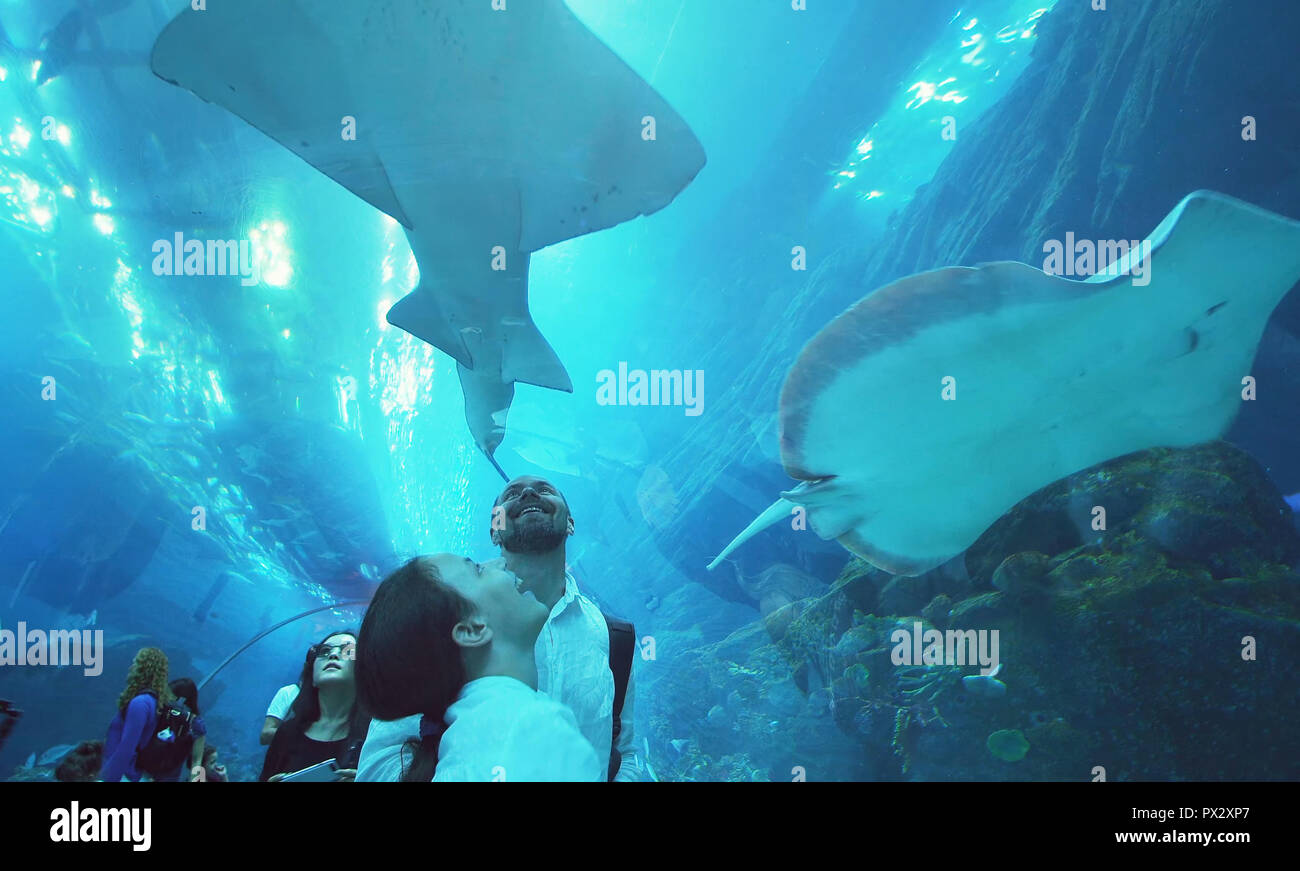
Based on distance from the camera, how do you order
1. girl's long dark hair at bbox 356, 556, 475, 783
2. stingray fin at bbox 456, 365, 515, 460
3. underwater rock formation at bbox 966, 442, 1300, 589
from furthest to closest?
stingray fin at bbox 456, 365, 515, 460, underwater rock formation at bbox 966, 442, 1300, 589, girl's long dark hair at bbox 356, 556, 475, 783

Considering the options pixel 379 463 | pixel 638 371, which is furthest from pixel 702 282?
pixel 379 463

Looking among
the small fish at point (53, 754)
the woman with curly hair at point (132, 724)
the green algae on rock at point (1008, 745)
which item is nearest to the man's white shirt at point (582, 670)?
the woman with curly hair at point (132, 724)

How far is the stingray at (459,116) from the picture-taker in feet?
7.95

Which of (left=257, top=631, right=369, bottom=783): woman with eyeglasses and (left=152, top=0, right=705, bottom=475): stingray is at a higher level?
(left=152, top=0, right=705, bottom=475): stingray

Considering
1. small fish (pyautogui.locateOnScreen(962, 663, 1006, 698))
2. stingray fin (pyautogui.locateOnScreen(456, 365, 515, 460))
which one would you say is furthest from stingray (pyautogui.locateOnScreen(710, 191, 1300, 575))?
stingray fin (pyautogui.locateOnScreen(456, 365, 515, 460))

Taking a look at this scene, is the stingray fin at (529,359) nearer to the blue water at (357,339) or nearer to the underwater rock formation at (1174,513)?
the blue water at (357,339)

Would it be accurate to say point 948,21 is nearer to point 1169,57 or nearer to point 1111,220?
point 1169,57

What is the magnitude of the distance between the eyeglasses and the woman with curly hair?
2.50 feet

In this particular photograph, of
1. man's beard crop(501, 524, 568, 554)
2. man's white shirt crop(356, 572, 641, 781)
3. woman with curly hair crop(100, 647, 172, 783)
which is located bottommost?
woman with curly hair crop(100, 647, 172, 783)

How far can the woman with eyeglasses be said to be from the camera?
1.98 meters

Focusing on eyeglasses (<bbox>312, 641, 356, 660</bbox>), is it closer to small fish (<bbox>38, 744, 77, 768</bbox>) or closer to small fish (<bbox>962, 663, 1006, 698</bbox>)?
small fish (<bbox>962, 663, 1006, 698</bbox>)

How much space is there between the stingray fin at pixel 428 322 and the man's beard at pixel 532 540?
265 centimetres

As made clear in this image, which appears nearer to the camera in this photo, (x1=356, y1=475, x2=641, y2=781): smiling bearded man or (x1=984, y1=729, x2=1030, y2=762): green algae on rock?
(x1=356, y1=475, x2=641, y2=781): smiling bearded man

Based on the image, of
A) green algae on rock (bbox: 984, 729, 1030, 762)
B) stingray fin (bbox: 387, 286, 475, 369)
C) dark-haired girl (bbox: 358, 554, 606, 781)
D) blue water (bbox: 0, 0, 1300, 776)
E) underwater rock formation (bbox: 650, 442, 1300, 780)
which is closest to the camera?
dark-haired girl (bbox: 358, 554, 606, 781)
